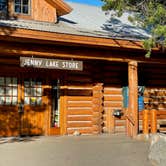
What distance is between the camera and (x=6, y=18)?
14.8m

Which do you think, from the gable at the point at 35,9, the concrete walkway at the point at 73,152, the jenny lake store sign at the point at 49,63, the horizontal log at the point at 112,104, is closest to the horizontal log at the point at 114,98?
the horizontal log at the point at 112,104

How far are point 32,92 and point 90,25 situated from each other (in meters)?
3.15

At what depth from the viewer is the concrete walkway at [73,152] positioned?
10.4 metres

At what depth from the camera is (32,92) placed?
15.3m

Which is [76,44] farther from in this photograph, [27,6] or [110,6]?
[27,6]

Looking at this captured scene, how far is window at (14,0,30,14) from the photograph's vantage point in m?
15.6

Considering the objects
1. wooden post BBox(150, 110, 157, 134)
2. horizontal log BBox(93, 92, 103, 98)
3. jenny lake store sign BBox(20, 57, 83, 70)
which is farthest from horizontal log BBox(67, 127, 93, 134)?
jenny lake store sign BBox(20, 57, 83, 70)

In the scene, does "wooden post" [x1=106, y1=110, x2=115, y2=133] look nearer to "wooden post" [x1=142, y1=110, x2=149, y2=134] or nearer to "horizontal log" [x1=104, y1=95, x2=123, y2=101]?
"horizontal log" [x1=104, y1=95, x2=123, y2=101]

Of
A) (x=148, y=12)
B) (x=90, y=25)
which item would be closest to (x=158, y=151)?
(x=148, y=12)

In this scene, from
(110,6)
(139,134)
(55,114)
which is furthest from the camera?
(55,114)

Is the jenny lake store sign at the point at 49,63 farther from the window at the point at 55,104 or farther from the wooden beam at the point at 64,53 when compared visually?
the window at the point at 55,104

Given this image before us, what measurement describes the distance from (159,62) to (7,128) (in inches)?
216

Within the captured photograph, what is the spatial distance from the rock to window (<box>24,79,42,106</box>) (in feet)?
18.7

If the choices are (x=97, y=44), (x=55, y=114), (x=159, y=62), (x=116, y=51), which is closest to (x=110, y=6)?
(x=97, y=44)
